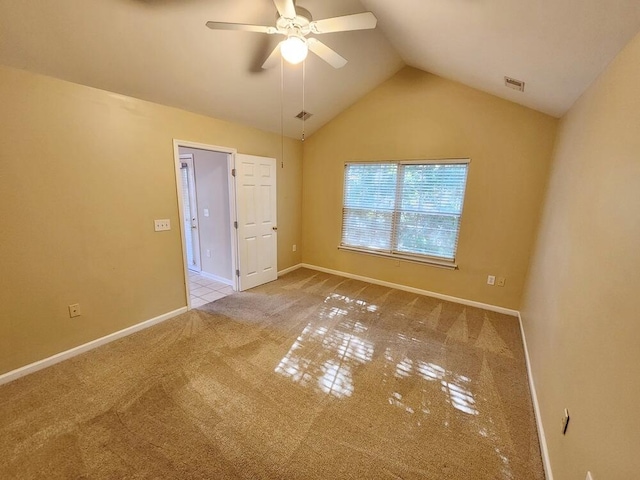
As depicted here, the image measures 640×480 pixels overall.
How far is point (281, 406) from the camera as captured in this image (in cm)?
185

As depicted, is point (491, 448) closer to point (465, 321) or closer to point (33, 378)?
point (465, 321)

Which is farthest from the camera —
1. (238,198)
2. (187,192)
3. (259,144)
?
(187,192)

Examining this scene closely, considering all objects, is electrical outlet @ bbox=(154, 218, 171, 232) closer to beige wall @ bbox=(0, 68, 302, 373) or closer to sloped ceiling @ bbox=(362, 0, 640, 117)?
beige wall @ bbox=(0, 68, 302, 373)

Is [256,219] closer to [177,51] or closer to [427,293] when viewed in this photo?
[177,51]

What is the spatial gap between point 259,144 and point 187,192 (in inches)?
63.6

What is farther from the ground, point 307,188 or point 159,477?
point 307,188

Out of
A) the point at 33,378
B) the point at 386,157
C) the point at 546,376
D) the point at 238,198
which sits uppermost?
the point at 386,157

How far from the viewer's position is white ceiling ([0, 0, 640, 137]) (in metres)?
1.52

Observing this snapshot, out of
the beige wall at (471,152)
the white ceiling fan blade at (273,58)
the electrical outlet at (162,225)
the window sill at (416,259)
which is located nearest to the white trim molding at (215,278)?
the electrical outlet at (162,225)

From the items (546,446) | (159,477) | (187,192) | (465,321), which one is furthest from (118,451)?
(187,192)

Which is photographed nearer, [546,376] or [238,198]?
[546,376]

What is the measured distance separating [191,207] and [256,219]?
1405 mm

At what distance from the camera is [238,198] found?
3.59 meters

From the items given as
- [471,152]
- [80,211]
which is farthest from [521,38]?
[80,211]
